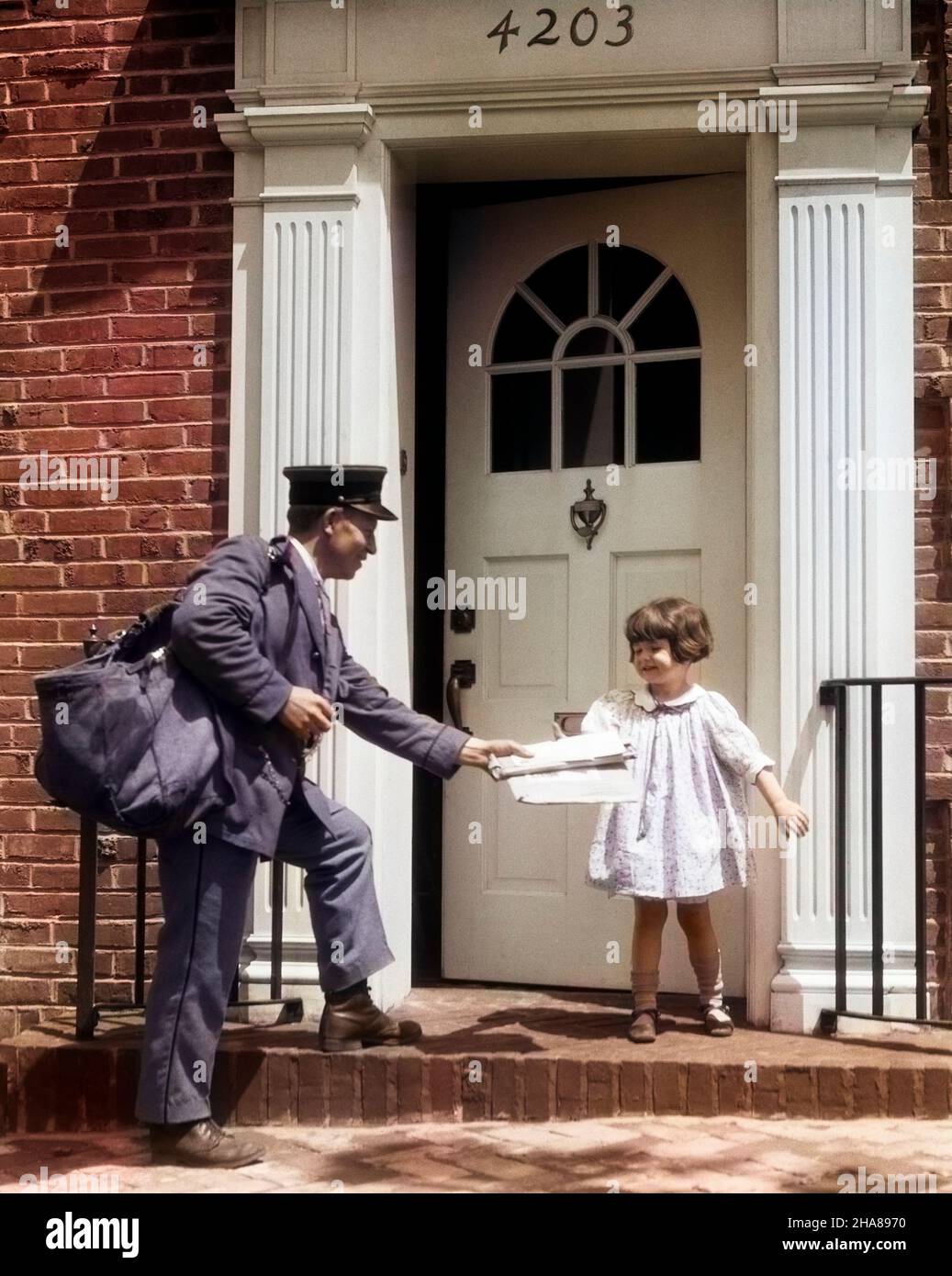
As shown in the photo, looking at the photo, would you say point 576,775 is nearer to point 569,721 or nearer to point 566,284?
point 569,721

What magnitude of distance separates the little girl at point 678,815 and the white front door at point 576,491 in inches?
23.8

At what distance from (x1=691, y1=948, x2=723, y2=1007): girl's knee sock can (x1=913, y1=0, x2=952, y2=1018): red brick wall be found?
713 mm

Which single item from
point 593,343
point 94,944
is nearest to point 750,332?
point 593,343

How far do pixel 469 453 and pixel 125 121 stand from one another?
1587 mm

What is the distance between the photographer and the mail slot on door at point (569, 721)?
548 cm

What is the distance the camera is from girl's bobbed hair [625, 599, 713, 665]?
4848 millimetres

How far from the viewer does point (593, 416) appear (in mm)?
5770

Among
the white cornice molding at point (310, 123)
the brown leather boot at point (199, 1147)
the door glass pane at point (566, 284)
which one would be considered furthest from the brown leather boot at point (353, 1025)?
the white cornice molding at point (310, 123)

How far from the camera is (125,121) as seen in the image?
556 cm

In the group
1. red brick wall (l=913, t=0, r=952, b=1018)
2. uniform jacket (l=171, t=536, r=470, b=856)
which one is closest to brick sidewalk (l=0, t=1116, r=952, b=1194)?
uniform jacket (l=171, t=536, r=470, b=856)

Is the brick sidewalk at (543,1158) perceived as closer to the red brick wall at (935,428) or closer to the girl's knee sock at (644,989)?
the girl's knee sock at (644,989)

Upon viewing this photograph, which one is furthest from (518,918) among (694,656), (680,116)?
(680,116)
